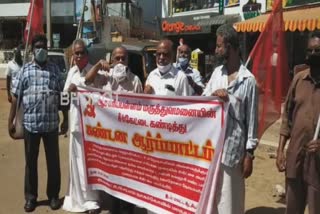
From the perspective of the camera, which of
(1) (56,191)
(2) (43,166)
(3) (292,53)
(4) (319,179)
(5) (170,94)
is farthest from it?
(3) (292,53)

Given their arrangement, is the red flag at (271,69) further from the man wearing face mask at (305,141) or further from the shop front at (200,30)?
the shop front at (200,30)

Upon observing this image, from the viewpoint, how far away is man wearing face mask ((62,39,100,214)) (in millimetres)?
5457

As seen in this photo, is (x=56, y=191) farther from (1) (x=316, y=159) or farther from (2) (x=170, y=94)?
(1) (x=316, y=159)

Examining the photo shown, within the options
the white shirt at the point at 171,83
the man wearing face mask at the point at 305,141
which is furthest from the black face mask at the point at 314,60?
the white shirt at the point at 171,83

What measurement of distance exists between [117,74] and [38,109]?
99 cm

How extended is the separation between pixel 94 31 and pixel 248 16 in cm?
1291

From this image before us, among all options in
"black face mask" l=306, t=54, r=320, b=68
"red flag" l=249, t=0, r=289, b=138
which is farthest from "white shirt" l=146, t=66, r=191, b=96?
"black face mask" l=306, t=54, r=320, b=68

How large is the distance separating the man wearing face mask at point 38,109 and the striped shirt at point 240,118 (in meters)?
2.28

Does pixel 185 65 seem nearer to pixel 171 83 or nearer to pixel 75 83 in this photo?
pixel 75 83

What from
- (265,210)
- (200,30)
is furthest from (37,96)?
(200,30)

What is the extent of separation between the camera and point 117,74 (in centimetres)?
523

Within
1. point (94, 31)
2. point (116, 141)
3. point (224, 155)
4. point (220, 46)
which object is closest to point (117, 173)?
point (116, 141)

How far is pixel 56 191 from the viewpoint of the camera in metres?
5.84

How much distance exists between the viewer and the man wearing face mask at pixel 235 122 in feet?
13.0
